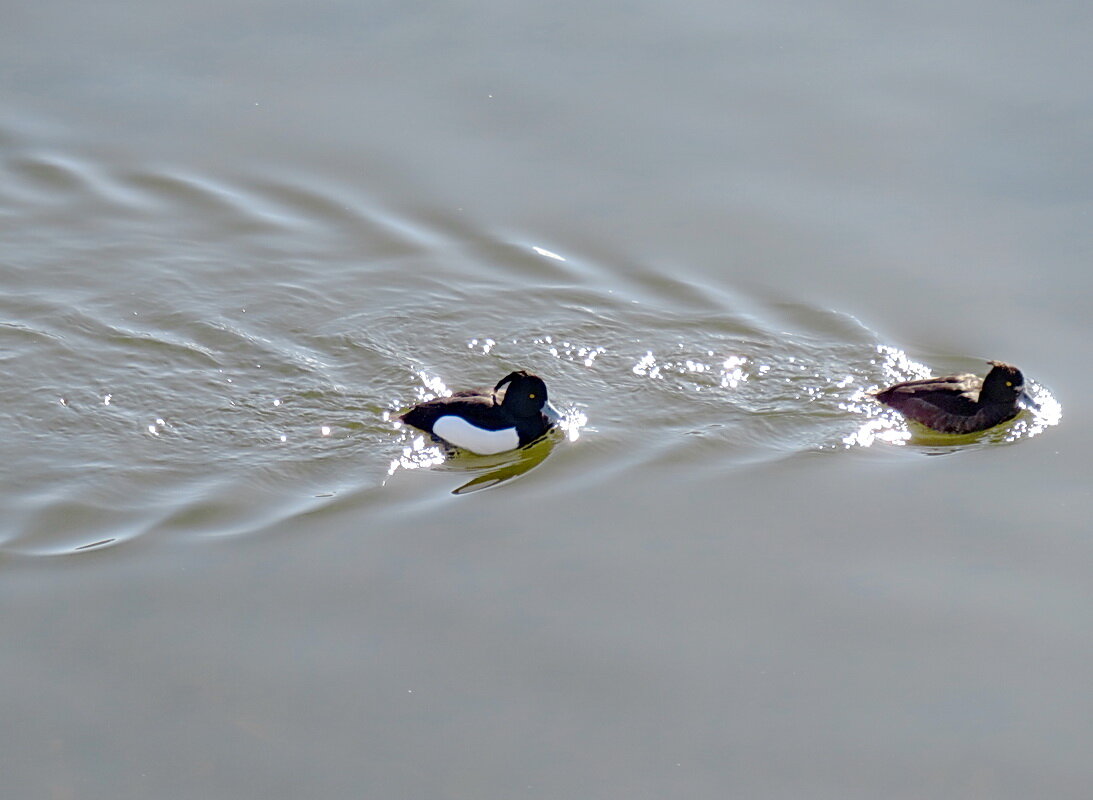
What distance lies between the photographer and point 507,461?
10.5m

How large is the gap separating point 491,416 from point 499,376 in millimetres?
1172

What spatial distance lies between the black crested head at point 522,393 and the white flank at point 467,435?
187 mm

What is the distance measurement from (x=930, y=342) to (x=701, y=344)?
6.04ft

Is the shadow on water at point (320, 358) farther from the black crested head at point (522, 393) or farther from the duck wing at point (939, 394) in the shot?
the black crested head at point (522, 393)

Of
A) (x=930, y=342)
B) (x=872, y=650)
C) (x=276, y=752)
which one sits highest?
(x=930, y=342)

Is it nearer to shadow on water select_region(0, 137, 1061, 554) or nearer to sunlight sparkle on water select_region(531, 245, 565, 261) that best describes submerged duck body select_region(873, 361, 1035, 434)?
shadow on water select_region(0, 137, 1061, 554)

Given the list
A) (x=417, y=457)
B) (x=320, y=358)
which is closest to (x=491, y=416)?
(x=417, y=457)

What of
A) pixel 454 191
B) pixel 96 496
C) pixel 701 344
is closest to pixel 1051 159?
pixel 701 344

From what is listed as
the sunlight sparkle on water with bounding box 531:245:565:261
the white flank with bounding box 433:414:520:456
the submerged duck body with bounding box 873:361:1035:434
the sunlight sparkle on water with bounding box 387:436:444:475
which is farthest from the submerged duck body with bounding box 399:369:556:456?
the submerged duck body with bounding box 873:361:1035:434

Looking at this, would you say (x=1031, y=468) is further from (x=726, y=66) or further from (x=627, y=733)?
(x=726, y=66)

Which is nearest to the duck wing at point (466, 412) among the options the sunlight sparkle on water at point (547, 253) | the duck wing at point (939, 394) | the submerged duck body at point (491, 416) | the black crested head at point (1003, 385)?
the submerged duck body at point (491, 416)

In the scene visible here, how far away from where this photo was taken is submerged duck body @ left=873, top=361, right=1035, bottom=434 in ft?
35.1

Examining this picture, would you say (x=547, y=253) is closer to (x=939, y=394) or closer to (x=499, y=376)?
(x=499, y=376)

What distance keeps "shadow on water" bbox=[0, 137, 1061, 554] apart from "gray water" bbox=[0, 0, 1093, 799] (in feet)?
0.14
